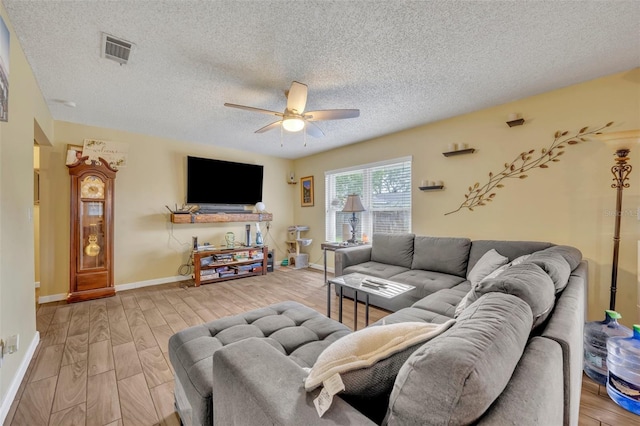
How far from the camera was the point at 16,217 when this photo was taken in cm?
179

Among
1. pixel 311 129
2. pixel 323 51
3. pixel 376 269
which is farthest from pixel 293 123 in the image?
pixel 376 269

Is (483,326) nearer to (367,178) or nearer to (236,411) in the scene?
(236,411)

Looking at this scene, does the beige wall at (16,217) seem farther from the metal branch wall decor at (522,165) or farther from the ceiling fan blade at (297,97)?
the metal branch wall decor at (522,165)

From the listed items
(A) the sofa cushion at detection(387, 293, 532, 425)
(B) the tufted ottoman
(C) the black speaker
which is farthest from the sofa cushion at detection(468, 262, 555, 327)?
(C) the black speaker

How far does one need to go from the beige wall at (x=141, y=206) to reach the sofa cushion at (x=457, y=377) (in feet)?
14.7

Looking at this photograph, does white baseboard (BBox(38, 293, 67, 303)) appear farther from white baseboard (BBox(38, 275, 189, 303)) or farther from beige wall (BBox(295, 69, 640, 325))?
beige wall (BBox(295, 69, 640, 325))

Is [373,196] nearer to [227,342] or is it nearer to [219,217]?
[219,217]

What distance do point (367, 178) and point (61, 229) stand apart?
14.5 feet

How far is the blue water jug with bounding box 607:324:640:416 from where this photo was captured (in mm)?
1541

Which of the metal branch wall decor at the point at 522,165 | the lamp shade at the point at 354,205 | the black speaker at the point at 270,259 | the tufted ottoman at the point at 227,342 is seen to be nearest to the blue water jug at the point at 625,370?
the metal branch wall decor at the point at 522,165

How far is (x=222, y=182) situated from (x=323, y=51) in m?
3.25

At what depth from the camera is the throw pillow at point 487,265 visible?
2.30 m

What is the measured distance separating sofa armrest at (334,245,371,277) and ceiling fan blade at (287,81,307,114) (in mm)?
1873

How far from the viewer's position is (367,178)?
4.38m
